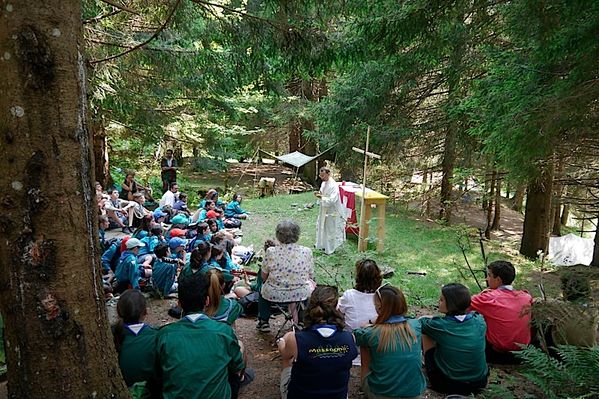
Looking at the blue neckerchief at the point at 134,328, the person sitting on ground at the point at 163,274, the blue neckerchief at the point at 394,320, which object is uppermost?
the blue neckerchief at the point at 394,320

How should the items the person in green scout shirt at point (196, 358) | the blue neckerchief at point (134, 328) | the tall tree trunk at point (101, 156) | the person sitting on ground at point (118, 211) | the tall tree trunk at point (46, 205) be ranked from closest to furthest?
the tall tree trunk at point (46, 205)
the person in green scout shirt at point (196, 358)
the blue neckerchief at point (134, 328)
the person sitting on ground at point (118, 211)
the tall tree trunk at point (101, 156)

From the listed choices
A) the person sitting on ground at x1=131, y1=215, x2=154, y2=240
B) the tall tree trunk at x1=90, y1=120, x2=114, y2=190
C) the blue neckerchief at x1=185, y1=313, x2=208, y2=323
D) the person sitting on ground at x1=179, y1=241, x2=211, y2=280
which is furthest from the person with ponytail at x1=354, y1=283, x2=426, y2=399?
the tall tree trunk at x1=90, y1=120, x2=114, y2=190

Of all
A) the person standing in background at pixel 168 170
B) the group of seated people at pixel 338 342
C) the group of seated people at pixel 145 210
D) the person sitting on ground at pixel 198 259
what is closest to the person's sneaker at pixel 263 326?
the person sitting on ground at pixel 198 259

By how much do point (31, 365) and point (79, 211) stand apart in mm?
601

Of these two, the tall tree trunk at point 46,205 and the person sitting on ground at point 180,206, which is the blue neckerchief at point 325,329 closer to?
the tall tree trunk at point 46,205

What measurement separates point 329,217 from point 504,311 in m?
4.39

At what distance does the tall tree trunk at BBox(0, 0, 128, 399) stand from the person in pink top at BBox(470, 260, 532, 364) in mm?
2900

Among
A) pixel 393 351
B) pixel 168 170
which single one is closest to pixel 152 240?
pixel 393 351

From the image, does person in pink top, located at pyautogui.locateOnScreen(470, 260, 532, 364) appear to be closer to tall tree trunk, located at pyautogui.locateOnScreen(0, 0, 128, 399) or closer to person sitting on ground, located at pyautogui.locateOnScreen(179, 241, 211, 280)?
person sitting on ground, located at pyautogui.locateOnScreen(179, 241, 211, 280)

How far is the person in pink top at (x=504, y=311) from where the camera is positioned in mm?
3395

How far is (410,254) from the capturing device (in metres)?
8.10

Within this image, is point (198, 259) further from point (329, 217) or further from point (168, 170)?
point (168, 170)

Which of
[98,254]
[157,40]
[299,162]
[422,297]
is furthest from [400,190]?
[98,254]

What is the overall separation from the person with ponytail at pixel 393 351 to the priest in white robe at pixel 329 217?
4698 mm
